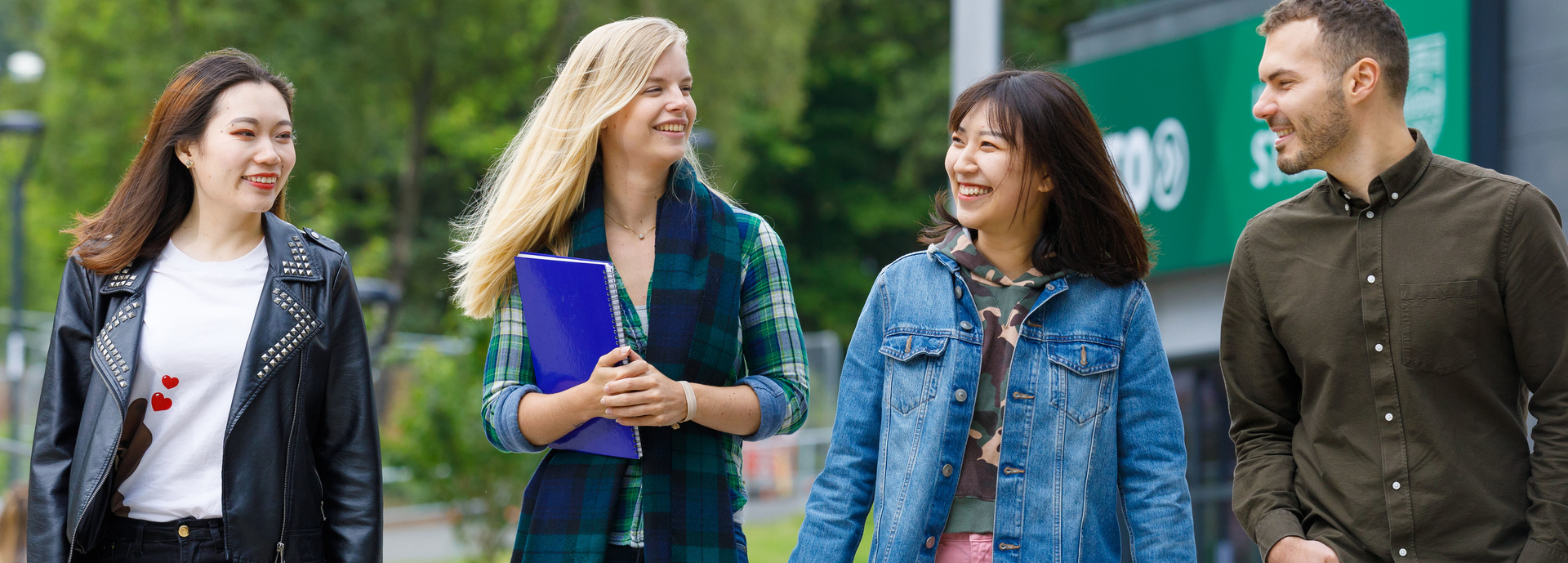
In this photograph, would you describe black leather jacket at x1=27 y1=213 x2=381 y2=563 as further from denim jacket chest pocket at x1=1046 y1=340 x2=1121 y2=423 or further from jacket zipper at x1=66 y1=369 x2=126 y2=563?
denim jacket chest pocket at x1=1046 y1=340 x2=1121 y2=423

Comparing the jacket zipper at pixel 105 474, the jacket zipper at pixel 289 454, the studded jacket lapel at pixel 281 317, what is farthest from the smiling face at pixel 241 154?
the jacket zipper at pixel 105 474

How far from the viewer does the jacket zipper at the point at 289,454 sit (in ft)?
10.6

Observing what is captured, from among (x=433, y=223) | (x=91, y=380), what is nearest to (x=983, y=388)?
(x=91, y=380)

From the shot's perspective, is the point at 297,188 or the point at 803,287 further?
the point at 803,287

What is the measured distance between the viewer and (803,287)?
1203 inches

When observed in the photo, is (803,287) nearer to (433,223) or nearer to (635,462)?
(433,223)

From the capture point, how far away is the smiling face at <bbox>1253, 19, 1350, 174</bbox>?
309 centimetres

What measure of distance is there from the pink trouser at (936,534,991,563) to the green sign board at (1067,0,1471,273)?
5240 millimetres

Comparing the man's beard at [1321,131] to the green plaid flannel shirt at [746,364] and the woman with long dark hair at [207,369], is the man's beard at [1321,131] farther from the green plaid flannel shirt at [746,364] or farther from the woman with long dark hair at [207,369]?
the woman with long dark hair at [207,369]

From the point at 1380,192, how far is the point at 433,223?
26.7m

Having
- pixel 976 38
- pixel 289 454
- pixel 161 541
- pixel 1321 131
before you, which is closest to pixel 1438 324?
pixel 1321 131

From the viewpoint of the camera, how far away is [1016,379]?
3.10 m

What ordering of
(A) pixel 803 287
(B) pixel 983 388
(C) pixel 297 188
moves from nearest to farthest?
(B) pixel 983 388
(C) pixel 297 188
(A) pixel 803 287

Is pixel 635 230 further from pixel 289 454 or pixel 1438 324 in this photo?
pixel 1438 324
